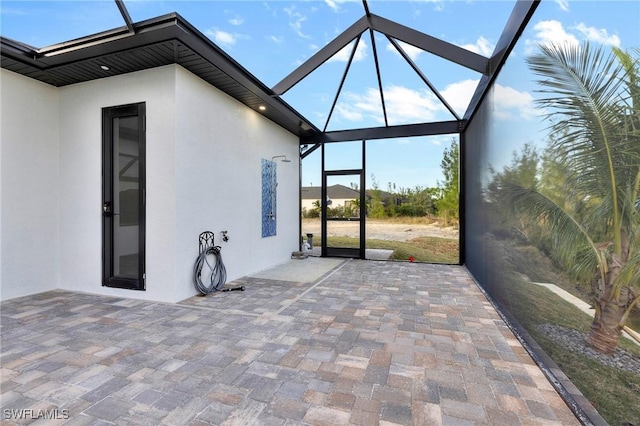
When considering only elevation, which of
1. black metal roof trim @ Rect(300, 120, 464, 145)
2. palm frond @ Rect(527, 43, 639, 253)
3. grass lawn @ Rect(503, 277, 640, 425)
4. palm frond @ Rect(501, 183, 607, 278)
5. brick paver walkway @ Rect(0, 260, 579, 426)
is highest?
black metal roof trim @ Rect(300, 120, 464, 145)

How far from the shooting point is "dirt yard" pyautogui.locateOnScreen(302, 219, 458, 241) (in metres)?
7.02

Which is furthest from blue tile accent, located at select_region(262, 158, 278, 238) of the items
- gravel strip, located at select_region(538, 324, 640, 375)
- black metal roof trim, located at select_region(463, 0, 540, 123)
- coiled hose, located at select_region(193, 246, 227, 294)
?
gravel strip, located at select_region(538, 324, 640, 375)

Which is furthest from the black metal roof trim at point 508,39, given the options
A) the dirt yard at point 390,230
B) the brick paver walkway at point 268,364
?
the dirt yard at point 390,230

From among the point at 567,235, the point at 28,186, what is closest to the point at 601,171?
Answer: the point at 567,235

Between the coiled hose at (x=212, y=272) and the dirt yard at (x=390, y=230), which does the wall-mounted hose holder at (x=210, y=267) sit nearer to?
the coiled hose at (x=212, y=272)

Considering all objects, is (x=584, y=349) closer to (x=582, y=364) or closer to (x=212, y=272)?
(x=582, y=364)

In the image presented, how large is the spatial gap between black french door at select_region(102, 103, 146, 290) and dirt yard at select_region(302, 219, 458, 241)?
4.55 metres

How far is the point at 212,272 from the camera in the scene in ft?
14.9

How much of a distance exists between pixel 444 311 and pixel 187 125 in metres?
4.06

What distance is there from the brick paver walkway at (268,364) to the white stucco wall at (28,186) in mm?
546

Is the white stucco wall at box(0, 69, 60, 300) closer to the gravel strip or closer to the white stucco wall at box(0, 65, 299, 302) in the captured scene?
the white stucco wall at box(0, 65, 299, 302)

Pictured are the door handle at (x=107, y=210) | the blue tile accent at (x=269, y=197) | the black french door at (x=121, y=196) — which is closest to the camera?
the black french door at (x=121, y=196)

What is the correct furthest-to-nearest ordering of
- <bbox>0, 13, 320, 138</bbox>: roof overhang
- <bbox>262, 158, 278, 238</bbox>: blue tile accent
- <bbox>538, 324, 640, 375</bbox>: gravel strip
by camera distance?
<bbox>262, 158, 278, 238</bbox>: blue tile accent, <bbox>0, 13, 320, 138</bbox>: roof overhang, <bbox>538, 324, 640, 375</bbox>: gravel strip

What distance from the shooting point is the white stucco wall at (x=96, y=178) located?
3934mm
